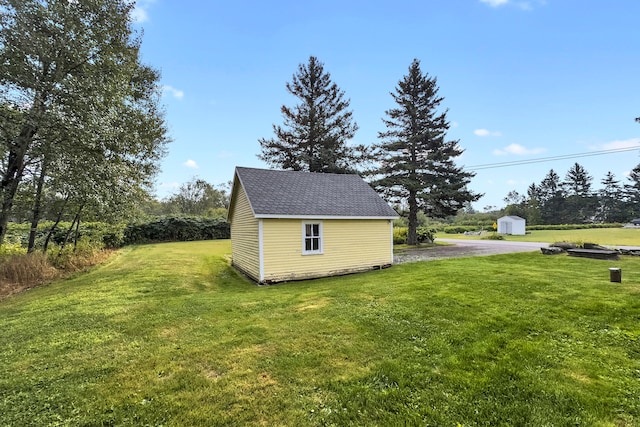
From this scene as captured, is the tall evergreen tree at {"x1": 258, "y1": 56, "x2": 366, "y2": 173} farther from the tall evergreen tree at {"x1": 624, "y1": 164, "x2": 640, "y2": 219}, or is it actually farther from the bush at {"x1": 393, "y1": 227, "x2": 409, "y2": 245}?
the tall evergreen tree at {"x1": 624, "y1": 164, "x2": 640, "y2": 219}

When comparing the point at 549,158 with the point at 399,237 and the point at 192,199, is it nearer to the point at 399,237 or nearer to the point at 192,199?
the point at 399,237

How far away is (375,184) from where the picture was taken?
2152 cm

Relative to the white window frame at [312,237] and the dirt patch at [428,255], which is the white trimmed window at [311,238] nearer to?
the white window frame at [312,237]

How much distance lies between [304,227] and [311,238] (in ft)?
1.68

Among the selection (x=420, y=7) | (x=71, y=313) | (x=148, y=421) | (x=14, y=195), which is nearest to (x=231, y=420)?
(x=148, y=421)

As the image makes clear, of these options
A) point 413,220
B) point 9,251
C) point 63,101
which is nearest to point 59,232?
point 9,251

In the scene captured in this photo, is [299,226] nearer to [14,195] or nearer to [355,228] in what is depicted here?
[355,228]

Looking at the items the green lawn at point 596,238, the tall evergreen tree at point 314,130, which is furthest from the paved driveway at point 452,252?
the tall evergreen tree at point 314,130

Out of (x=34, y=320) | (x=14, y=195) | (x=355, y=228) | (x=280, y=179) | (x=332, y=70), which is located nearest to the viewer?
(x=34, y=320)

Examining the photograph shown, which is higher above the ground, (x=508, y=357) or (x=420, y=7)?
(x=420, y=7)

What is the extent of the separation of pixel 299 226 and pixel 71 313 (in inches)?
256

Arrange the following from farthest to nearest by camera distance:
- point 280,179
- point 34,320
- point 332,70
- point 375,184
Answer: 1. point 332,70
2. point 375,184
3. point 280,179
4. point 34,320

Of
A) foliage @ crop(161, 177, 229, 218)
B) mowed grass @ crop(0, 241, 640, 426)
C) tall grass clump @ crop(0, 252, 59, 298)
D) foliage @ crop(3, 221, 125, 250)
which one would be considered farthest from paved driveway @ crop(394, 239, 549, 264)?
foliage @ crop(161, 177, 229, 218)

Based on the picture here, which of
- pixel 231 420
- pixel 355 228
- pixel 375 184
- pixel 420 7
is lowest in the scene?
pixel 231 420
